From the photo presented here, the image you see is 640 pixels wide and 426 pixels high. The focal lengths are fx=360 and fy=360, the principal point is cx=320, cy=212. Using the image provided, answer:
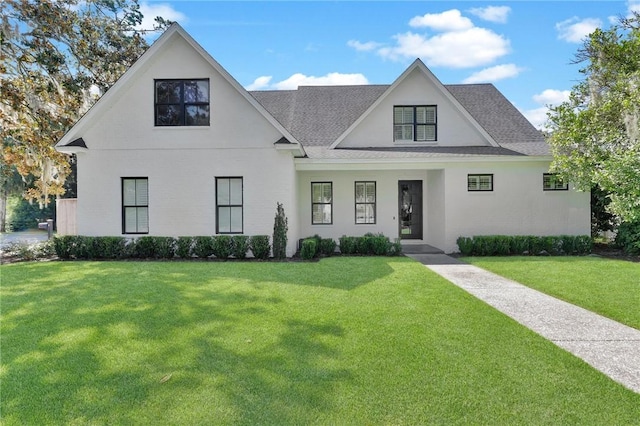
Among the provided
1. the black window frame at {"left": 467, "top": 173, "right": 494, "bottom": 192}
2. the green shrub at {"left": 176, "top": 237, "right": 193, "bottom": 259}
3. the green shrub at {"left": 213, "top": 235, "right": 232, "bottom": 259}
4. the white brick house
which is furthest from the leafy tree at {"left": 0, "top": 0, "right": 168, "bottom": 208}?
the black window frame at {"left": 467, "top": 173, "right": 494, "bottom": 192}

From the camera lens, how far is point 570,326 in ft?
16.1

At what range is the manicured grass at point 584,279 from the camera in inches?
231

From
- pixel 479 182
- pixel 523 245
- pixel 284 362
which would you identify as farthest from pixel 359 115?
pixel 284 362

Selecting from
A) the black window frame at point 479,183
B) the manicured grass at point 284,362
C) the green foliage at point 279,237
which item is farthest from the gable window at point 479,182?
the manicured grass at point 284,362

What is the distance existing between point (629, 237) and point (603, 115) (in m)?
3.97

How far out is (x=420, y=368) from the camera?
3580 millimetres

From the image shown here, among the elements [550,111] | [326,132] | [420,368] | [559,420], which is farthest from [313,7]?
[559,420]

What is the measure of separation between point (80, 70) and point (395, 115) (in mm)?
12648

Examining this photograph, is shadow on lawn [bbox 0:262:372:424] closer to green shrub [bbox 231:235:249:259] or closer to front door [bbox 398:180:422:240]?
green shrub [bbox 231:235:249:259]

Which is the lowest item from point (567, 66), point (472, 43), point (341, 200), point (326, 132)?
point (341, 200)

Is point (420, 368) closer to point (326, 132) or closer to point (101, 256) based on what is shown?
point (101, 256)

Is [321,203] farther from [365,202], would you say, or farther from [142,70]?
[142,70]

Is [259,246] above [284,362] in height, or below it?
above

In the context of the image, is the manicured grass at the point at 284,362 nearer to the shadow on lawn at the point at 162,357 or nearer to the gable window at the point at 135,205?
the shadow on lawn at the point at 162,357
